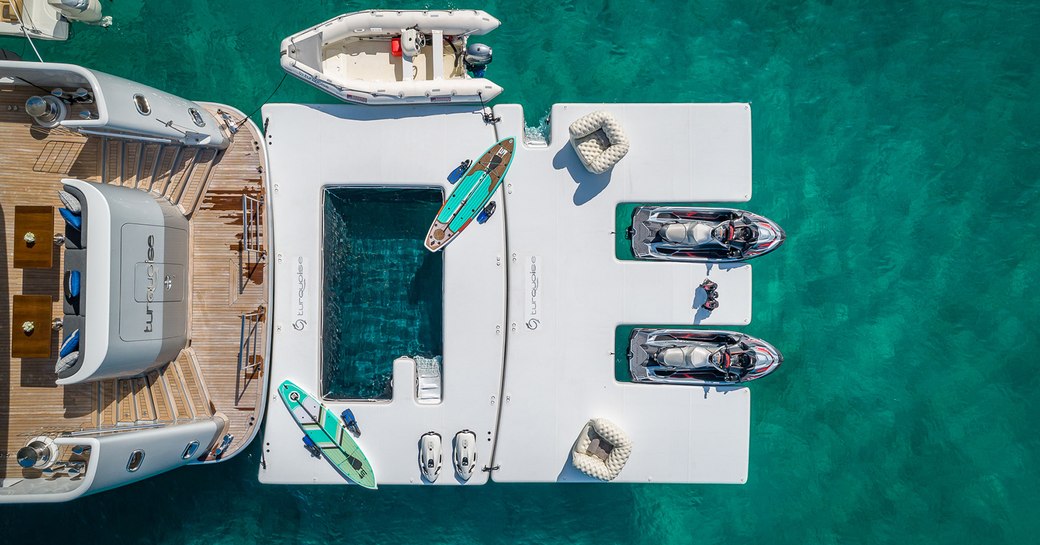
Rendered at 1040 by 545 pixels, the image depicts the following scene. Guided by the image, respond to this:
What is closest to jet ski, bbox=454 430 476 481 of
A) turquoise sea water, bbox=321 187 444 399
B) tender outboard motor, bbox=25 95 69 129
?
turquoise sea water, bbox=321 187 444 399

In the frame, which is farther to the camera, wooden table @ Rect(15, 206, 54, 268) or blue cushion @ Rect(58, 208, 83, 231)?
wooden table @ Rect(15, 206, 54, 268)

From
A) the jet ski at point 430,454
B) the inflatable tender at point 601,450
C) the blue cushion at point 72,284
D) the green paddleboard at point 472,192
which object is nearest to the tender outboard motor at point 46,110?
the blue cushion at point 72,284

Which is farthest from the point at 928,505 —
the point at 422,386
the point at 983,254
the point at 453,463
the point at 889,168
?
the point at 422,386

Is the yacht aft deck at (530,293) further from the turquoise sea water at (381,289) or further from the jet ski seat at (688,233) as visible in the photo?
the turquoise sea water at (381,289)

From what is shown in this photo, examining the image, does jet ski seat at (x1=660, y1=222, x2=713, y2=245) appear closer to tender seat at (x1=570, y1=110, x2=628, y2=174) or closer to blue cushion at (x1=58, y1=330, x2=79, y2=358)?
tender seat at (x1=570, y1=110, x2=628, y2=174)

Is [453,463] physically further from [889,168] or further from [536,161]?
[889,168]

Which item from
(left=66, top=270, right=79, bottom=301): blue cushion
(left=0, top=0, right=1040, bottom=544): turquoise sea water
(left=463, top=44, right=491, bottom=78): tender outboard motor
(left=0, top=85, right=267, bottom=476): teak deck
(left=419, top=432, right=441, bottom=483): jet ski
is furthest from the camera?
(left=0, top=0, right=1040, bottom=544): turquoise sea water
